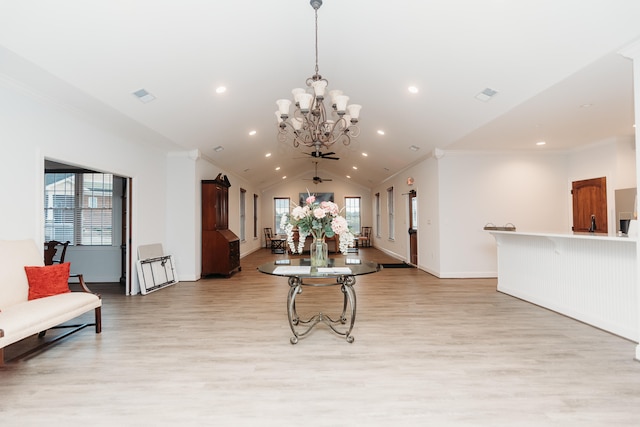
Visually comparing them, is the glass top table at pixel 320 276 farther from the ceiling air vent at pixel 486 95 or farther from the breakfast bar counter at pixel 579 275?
the ceiling air vent at pixel 486 95

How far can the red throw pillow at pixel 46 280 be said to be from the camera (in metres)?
3.35

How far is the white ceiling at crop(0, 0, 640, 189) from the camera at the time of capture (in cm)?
285

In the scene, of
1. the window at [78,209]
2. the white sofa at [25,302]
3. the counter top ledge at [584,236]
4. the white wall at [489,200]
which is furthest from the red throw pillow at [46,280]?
the white wall at [489,200]

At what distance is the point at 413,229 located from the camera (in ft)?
29.1

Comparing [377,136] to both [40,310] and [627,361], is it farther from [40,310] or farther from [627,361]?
[40,310]

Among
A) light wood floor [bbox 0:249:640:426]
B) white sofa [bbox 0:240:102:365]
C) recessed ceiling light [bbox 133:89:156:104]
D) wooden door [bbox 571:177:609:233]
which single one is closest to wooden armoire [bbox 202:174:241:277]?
light wood floor [bbox 0:249:640:426]

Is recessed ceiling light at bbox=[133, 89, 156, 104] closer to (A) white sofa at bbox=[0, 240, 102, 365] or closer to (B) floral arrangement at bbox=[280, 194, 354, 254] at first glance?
(A) white sofa at bbox=[0, 240, 102, 365]

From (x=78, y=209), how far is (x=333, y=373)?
20.4 feet

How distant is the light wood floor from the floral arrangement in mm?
1055

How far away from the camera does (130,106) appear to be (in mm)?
4281

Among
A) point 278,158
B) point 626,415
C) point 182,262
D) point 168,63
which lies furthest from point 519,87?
point 278,158

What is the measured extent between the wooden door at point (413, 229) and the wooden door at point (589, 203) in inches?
127

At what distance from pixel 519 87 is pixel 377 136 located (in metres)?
3.53

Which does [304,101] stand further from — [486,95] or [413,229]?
[413,229]
